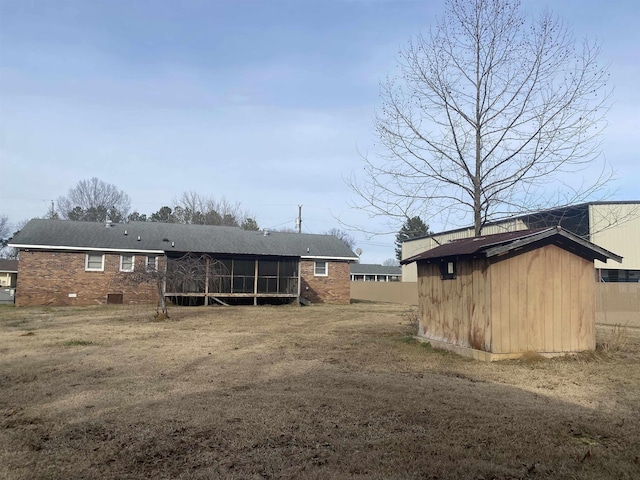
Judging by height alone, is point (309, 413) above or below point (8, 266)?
below

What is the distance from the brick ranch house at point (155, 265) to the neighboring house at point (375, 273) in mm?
25605

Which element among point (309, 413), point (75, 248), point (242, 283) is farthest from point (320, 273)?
point (309, 413)

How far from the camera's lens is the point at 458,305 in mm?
10219

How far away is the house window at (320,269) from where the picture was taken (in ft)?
95.5

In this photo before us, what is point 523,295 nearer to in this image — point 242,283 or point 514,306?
point 514,306

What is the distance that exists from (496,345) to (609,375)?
1771 millimetres

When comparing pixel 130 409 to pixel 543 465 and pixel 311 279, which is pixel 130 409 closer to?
pixel 543 465

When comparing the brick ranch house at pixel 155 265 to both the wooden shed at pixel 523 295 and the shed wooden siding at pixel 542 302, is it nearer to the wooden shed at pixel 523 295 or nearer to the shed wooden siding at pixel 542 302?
the wooden shed at pixel 523 295

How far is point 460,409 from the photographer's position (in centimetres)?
590

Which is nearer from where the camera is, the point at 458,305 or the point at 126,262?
the point at 458,305

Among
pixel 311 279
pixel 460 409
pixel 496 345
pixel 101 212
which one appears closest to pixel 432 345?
pixel 496 345

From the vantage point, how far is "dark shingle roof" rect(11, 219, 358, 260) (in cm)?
2458

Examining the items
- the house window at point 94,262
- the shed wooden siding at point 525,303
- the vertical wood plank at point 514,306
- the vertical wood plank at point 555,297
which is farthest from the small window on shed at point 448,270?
the house window at point 94,262

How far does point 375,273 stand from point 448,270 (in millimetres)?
44628
